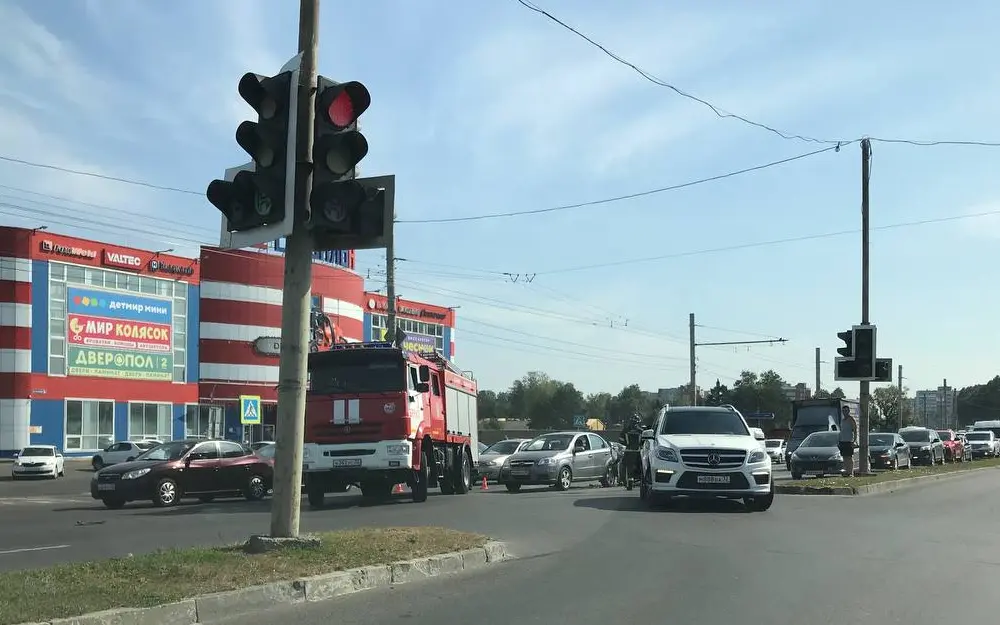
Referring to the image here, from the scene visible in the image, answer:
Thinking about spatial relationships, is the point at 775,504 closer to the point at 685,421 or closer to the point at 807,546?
the point at 685,421

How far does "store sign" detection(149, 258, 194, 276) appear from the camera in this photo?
5622 cm

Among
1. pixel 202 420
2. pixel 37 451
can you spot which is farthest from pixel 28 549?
pixel 202 420

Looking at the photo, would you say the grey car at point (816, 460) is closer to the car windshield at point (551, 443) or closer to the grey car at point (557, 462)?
the grey car at point (557, 462)

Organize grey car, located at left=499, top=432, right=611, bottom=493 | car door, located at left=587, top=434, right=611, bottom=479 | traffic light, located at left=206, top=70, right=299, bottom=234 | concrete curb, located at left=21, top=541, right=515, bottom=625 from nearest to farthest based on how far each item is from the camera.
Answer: concrete curb, located at left=21, top=541, right=515, bottom=625, traffic light, located at left=206, top=70, right=299, bottom=234, grey car, located at left=499, top=432, right=611, bottom=493, car door, located at left=587, top=434, right=611, bottom=479

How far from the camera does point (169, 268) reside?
2258 inches

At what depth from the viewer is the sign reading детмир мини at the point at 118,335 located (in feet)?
168

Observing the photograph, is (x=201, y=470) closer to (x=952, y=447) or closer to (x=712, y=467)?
(x=712, y=467)

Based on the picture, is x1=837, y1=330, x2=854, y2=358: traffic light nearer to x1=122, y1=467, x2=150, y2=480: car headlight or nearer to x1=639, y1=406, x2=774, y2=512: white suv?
x1=639, y1=406, x2=774, y2=512: white suv

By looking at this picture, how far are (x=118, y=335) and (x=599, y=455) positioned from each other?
37453mm

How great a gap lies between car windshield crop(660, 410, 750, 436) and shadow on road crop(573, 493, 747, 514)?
1351 mm

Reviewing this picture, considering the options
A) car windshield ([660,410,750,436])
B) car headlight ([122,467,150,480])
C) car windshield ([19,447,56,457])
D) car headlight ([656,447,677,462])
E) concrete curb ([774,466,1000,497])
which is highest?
car windshield ([660,410,750,436])

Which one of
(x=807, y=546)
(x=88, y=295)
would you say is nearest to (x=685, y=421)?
(x=807, y=546)

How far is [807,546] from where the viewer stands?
37.3ft

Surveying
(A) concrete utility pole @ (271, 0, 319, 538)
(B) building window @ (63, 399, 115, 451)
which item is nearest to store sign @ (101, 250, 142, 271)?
(B) building window @ (63, 399, 115, 451)
